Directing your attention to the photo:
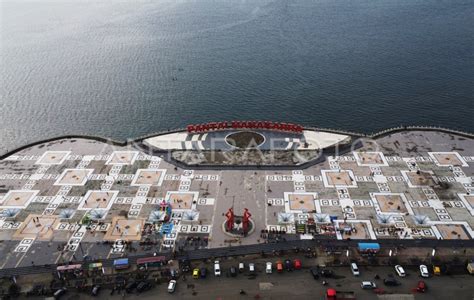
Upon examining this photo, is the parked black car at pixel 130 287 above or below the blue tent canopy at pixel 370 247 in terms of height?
below

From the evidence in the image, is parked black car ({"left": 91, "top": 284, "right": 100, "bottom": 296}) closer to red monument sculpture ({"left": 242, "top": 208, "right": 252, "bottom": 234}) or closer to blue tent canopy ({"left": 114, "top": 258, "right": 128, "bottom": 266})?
blue tent canopy ({"left": 114, "top": 258, "right": 128, "bottom": 266})

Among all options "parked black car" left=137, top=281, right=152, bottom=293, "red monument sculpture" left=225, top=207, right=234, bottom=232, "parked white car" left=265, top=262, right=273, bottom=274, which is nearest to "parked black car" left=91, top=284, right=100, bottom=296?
"parked black car" left=137, top=281, right=152, bottom=293

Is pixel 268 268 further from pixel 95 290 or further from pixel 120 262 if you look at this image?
pixel 95 290

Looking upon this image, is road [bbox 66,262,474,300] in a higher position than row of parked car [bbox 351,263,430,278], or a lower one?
lower

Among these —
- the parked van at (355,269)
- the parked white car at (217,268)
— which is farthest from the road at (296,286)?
the parked white car at (217,268)

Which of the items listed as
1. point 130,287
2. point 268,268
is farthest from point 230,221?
point 130,287

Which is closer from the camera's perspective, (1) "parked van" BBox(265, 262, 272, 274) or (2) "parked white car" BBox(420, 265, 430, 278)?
(2) "parked white car" BBox(420, 265, 430, 278)

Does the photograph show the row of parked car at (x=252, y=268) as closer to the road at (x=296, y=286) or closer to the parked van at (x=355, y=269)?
the road at (x=296, y=286)

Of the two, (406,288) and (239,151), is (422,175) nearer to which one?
(406,288)
